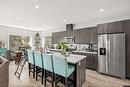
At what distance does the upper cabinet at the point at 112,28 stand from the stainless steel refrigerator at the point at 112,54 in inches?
8.3

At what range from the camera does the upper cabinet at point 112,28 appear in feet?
13.6

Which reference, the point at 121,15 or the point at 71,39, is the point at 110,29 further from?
the point at 71,39

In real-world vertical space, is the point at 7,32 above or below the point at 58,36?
above

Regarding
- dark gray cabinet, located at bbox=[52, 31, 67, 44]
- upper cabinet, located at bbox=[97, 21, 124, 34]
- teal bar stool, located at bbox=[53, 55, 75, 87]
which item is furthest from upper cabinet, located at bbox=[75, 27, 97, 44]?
teal bar stool, located at bbox=[53, 55, 75, 87]

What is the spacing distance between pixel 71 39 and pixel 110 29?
9.38 ft

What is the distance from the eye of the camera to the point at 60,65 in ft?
8.55

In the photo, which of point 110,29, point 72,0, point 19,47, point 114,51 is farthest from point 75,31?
point 19,47

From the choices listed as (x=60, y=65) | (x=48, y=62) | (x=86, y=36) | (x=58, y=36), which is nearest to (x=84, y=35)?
(x=86, y=36)

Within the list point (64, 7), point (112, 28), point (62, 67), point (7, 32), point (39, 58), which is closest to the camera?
point (62, 67)

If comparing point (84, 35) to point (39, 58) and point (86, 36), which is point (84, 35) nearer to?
point (86, 36)

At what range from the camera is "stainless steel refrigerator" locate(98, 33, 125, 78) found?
3991mm

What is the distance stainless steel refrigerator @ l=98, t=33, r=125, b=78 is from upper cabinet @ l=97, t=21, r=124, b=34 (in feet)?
0.69

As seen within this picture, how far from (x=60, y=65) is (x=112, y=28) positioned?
3070mm

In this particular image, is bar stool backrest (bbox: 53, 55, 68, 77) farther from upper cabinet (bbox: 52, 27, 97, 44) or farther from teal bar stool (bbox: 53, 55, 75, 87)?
upper cabinet (bbox: 52, 27, 97, 44)
